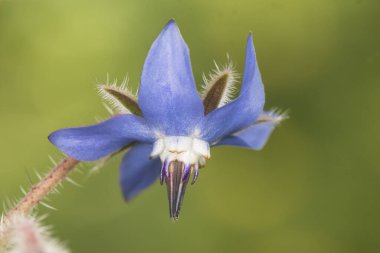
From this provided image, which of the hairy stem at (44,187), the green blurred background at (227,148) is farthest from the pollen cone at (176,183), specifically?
the green blurred background at (227,148)

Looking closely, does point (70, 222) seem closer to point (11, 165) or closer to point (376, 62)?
point (11, 165)

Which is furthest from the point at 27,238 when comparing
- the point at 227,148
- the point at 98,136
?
the point at 227,148

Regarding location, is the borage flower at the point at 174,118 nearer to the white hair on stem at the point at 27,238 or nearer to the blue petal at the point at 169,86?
the blue petal at the point at 169,86

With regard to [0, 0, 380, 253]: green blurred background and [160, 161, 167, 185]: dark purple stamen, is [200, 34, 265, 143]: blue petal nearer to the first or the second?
[160, 161, 167, 185]: dark purple stamen

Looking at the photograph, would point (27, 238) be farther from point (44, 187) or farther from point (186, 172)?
point (186, 172)

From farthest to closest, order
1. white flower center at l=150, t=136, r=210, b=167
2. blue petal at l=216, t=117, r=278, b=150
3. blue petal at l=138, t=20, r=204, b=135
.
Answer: blue petal at l=216, t=117, r=278, b=150, white flower center at l=150, t=136, r=210, b=167, blue petal at l=138, t=20, r=204, b=135

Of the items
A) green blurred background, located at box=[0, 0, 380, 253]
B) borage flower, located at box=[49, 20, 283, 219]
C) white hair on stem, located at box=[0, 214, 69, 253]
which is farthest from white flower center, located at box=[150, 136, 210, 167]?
green blurred background, located at box=[0, 0, 380, 253]
